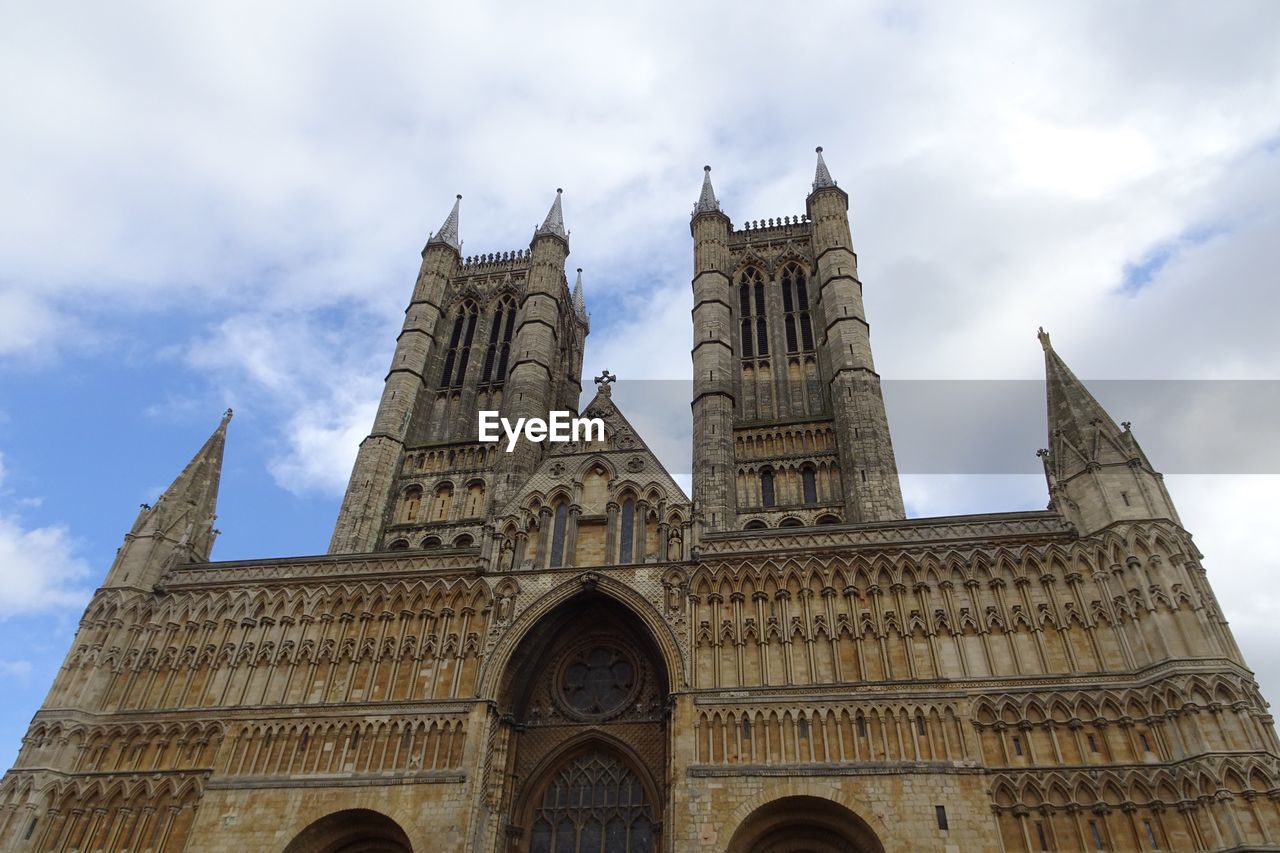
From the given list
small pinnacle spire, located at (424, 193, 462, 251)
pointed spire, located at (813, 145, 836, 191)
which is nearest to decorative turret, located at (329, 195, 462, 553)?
small pinnacle spire, located at (424, 193, 462, 251)

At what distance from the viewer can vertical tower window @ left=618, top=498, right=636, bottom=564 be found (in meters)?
22.2

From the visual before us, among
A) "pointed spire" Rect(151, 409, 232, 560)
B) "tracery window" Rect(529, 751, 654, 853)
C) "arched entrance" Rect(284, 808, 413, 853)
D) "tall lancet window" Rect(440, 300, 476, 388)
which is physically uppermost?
"tall lancet window" Rect(440, 300, 476, 388)

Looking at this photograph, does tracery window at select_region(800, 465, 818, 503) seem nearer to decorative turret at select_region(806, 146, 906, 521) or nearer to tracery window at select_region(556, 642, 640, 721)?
decorative turret at select_region(806, 146, 906, 521)

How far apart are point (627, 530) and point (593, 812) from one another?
727cm

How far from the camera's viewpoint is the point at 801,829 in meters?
18.1

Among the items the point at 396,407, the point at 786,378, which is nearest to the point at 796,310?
the point at 786,378

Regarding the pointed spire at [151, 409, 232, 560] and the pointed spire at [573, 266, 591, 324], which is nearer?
the pointed spire at [151, 409, 232, 560]

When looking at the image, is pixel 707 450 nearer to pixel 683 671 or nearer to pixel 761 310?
pixel 761 310

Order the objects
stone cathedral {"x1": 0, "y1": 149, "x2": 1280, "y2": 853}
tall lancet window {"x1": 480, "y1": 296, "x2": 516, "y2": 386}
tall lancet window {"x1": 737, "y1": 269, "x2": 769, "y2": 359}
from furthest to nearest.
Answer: tall lancet window {"x1": 480, "y1": 296, "x2": 516, "y2": 386} < tall lancet window {"x1": 737, "y1": 269, "x2": 769, "y2": 359} < stone cathedral {"x1": 0, "y1": 149, "x2": 1280, "y2": 853}

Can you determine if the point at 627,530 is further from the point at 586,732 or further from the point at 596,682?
the point at 586,732

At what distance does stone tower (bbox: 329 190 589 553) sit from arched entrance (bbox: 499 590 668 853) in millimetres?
10368

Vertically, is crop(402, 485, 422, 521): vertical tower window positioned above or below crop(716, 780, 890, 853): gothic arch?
above

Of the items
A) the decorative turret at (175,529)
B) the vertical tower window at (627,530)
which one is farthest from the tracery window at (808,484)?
the decorative turret at (175,529)

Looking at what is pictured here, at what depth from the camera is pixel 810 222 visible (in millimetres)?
46562
